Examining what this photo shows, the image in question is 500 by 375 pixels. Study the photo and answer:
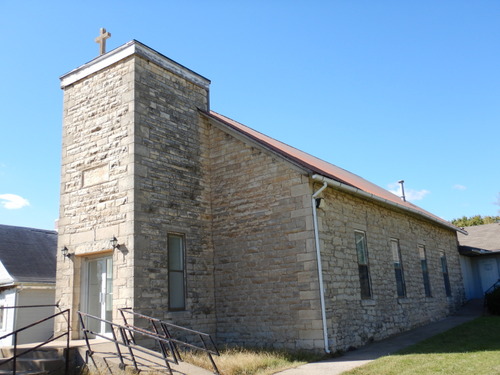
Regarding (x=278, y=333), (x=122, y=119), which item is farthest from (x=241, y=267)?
(x=122, y=119)

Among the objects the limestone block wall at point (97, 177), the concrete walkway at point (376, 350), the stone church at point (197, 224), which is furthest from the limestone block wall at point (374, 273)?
the limestone block wall at point (97, 177)

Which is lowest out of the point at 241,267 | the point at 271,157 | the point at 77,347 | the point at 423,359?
the point at 423,359

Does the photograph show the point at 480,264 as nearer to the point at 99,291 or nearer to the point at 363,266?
the point at 363,266

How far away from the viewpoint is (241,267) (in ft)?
38.2

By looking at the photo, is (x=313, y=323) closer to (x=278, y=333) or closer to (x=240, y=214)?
(x=278, y=333)

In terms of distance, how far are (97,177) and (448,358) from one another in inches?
339

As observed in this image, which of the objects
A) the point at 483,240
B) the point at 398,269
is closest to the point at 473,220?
the point at 483,240

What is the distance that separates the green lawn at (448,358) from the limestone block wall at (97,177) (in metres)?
5.44

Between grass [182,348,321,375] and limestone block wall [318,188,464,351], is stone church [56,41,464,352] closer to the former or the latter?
limestone block wall [318,188,464,351]

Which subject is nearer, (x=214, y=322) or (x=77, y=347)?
(x=77, y=347)

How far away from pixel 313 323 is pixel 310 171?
3.31 metres

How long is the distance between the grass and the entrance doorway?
2.42m

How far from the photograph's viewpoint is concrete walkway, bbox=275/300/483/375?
8578 millimetres

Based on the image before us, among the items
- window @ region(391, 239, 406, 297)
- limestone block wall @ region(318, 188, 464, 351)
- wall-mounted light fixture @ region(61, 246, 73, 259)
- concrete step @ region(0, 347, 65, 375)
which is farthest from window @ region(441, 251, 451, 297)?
concrete step @ region(0, 347, 65, 375)
